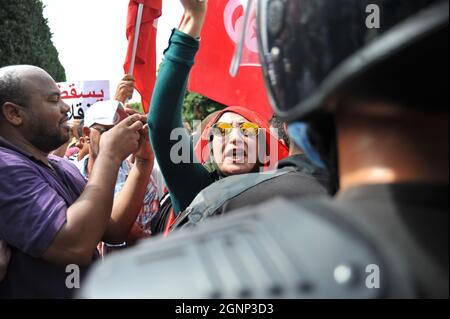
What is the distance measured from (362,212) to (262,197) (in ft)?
3.45

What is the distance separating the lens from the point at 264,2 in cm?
103

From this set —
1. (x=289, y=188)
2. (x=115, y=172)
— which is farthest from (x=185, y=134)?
(x=289, y=188)

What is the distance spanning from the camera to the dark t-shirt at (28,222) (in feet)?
6.54

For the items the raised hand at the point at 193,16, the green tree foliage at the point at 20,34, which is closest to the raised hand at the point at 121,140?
the raised hand at the point at 193,16

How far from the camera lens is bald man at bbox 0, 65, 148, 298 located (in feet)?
6.57

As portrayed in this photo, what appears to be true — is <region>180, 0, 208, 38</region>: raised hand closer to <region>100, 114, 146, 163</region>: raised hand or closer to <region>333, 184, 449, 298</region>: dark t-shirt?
<region>100, 114, 146, 163</region>: raised hand

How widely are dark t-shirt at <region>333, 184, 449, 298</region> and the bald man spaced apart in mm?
1531

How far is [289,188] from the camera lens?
1.74m

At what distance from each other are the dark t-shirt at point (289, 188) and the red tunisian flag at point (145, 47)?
95.3 inches

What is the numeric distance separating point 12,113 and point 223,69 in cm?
193

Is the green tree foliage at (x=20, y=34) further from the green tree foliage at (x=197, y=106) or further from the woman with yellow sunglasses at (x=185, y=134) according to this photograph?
the woman with yellow sunglasses at (x=185, y=134)

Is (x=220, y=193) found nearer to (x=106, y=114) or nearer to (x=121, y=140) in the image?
(x=121, y=140)

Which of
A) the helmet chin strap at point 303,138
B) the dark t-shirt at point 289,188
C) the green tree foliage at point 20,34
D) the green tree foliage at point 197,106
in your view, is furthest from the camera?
the green tree foliage at point 197,106
